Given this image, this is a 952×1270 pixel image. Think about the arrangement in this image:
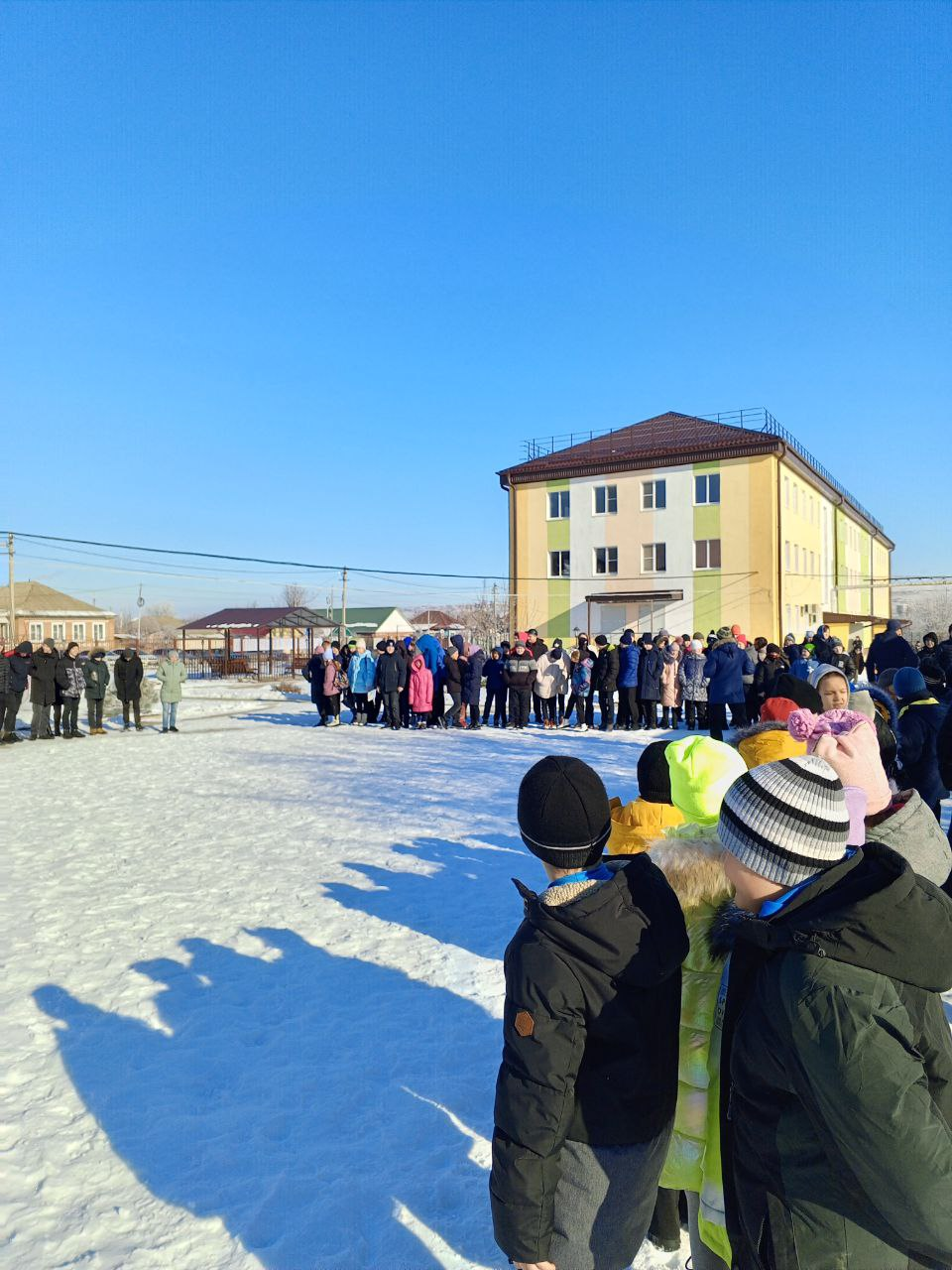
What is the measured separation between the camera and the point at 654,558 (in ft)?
118

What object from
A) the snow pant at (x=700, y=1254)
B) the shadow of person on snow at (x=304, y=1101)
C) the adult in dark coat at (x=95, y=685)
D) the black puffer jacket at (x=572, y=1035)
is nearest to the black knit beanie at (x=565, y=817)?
the black puffer jacket at (x=572, y=1035)

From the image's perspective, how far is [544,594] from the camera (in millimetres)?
38281

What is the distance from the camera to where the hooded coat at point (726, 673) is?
13398mm

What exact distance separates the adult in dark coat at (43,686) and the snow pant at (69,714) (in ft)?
0.93

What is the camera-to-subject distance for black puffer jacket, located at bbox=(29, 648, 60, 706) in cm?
1495

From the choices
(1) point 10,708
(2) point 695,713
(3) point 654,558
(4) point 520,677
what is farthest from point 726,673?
(3) point 654,558

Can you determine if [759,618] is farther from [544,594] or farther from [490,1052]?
[490,1052]

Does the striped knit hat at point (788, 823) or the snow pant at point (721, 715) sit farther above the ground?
the striped knit hat at point (788, 823)

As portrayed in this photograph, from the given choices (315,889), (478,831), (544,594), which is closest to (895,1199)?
(315,889)

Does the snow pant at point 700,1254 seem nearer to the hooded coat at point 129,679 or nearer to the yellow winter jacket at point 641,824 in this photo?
the yellow winter jacket at point 641,824

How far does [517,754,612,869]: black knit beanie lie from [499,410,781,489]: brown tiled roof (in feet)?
109

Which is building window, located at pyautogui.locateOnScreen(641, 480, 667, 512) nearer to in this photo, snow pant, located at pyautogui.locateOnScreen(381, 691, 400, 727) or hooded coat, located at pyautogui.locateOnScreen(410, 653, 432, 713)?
hooded coat, located at pyautogui.locateOnScreen(410, 653, 432, 713)

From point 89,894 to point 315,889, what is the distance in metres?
1.62

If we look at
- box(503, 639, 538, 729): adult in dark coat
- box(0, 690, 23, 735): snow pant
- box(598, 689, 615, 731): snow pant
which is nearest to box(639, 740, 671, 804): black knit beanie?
box(598, 689, 615, 731): snow pant
